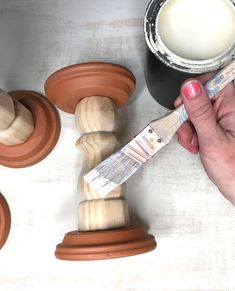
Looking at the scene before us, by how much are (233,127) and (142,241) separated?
0.17m

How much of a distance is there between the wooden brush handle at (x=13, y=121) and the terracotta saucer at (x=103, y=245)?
0.15 m

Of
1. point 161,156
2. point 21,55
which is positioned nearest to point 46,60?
point 21,55

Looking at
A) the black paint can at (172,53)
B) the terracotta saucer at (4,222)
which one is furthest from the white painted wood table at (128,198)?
the black paint can at (172,53)

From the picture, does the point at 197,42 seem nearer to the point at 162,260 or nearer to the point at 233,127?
the point at 233,127

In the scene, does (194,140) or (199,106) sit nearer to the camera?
(199,106)

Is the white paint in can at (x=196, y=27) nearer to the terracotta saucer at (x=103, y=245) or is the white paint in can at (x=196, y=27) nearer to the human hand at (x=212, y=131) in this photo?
the human hand at (x=212, y=131)

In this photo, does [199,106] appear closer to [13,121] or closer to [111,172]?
[111,172]

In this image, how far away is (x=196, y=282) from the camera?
1.95 ft

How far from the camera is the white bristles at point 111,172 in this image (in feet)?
1.73

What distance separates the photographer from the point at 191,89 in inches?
18.5

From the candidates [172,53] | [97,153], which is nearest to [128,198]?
[97,153]

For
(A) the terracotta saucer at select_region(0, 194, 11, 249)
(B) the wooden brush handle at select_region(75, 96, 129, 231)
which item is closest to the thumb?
(B) the wooden brush handle at select_region(75, 96, 129, 231)

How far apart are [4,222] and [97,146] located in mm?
160

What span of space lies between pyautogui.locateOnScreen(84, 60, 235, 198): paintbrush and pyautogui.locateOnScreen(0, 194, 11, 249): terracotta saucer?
0.14m
